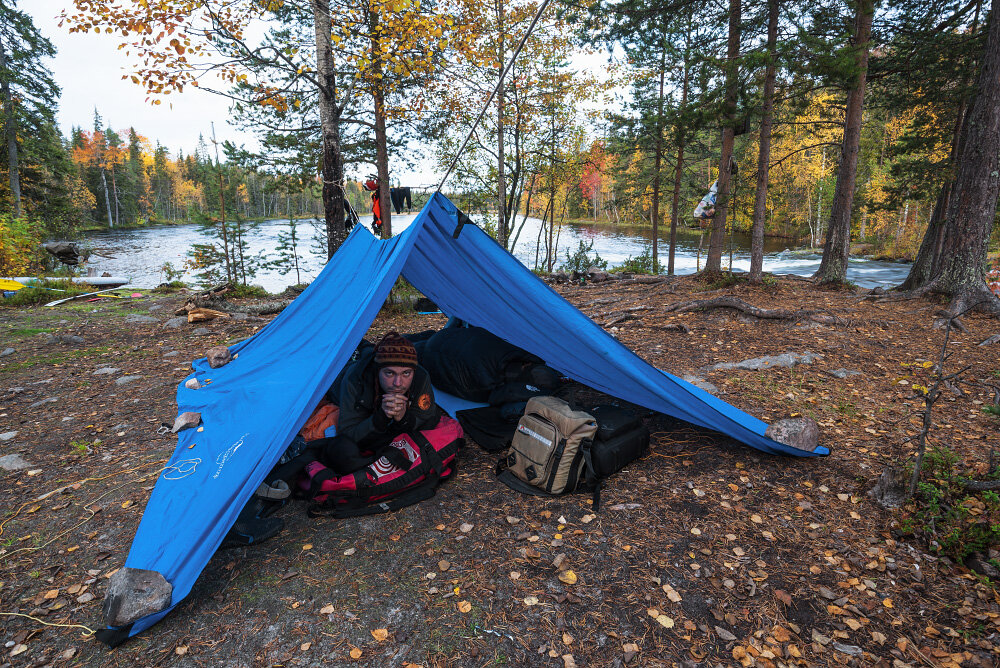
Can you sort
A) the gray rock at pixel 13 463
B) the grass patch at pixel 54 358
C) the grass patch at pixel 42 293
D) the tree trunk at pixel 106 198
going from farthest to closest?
1. the tree trunk at pixel 106 198
2. the grass patch at pixel 42 293
3. the grass patch at pixel 54 358
4. the gray rock at pixel 13 463

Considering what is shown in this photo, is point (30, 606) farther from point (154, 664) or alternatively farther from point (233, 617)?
point (233, 617)

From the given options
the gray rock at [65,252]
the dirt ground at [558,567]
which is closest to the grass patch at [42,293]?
the gray rock at [65,252]

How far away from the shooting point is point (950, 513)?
7.67ft

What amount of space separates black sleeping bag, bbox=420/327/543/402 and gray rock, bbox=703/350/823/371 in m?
2.29

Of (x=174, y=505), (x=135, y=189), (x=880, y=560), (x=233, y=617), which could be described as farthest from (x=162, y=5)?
(x=135, y=189)

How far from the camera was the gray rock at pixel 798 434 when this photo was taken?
10.2 feet

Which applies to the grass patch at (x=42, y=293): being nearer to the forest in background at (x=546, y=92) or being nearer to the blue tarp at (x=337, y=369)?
the forest in background at (x=546, y=92)

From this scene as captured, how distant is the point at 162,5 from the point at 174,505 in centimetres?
533

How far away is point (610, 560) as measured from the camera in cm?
236

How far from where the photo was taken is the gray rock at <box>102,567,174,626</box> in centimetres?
185

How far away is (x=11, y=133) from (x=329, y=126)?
18.8 m

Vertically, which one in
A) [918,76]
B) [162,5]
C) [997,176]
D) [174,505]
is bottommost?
[174,505]

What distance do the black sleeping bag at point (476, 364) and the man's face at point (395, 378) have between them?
1.20m

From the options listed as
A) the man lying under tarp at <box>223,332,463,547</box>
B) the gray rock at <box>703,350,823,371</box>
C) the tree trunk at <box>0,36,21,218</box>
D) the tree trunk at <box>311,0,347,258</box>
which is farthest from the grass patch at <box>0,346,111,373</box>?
the tree trunk at <box>0,36,21,218</box>
